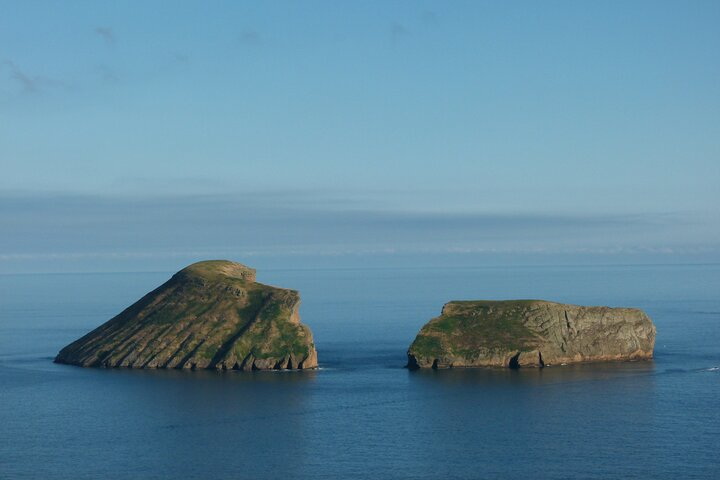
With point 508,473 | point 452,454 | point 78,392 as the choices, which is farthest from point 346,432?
point 78,392

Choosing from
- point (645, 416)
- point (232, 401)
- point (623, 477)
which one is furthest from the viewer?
point (232, 401)

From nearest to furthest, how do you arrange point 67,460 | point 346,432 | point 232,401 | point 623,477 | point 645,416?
point 623,477 < point 67,460 < point 346,432 < point 645,416 < point 232,401

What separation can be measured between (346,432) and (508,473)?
34.3m

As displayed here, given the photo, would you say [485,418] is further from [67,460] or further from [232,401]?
[67,460]

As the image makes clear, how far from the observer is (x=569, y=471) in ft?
439

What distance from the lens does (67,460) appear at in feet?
468

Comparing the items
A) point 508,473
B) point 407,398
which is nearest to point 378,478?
point 508,473

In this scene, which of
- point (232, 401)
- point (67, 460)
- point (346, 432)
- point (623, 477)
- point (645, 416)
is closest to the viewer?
point (623, 477)

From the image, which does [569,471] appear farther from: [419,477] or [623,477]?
[419,477]

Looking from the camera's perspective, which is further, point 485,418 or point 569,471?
point 485,418

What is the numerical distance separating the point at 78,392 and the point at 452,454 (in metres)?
88.0

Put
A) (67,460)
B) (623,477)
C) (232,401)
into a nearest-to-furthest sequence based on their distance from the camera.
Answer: (623,477), (67,460), (232,401)

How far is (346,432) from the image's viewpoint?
159750 millimetres

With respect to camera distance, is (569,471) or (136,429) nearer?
(569,471)
